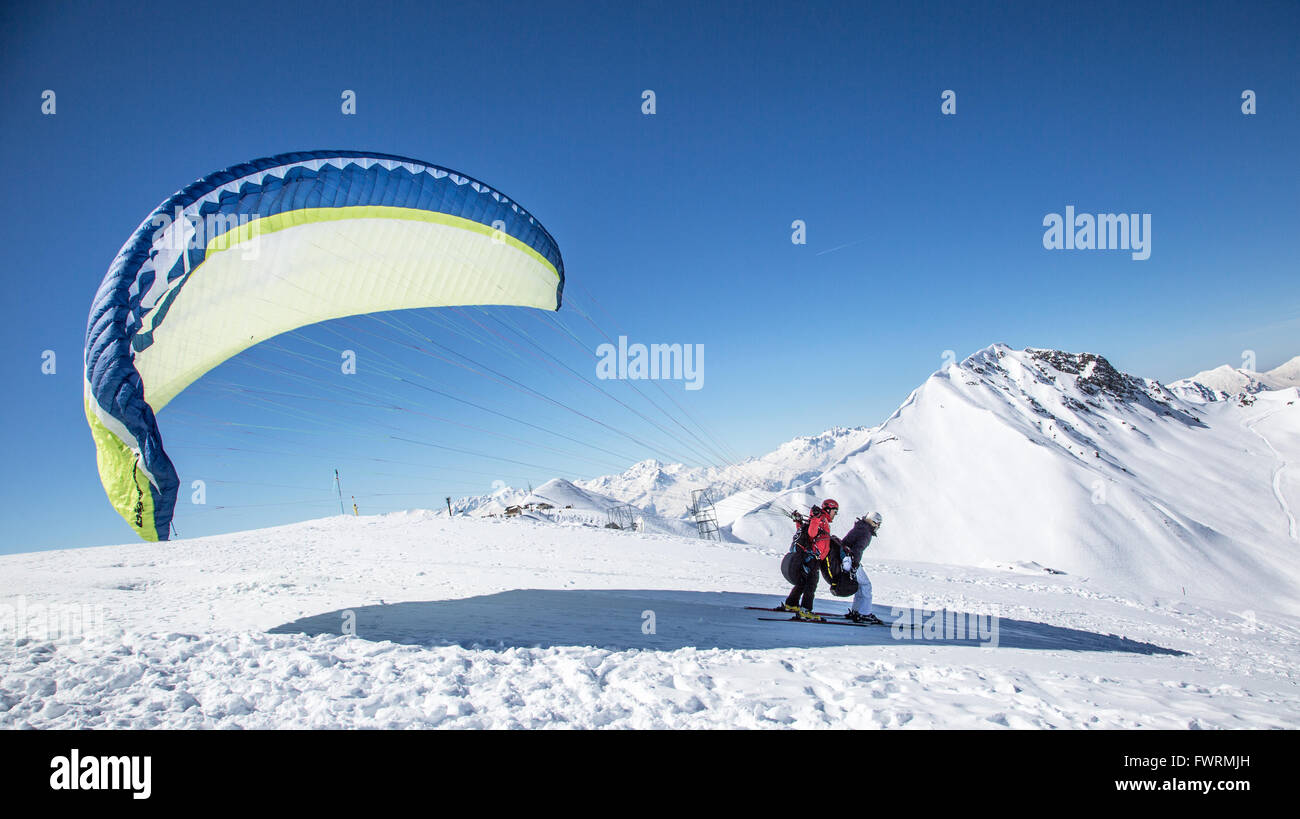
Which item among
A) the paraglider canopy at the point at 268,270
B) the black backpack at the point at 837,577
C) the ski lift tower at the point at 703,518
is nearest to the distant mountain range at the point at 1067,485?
the ski lift tower at the point at 703,518

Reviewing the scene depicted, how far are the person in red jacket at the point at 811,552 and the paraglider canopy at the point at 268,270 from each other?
23.1 feet

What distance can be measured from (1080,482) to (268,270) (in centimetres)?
8591

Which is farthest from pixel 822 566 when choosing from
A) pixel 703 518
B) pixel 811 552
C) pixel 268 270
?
pixel 703 518

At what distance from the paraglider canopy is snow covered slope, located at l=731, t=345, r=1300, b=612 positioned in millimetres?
42754

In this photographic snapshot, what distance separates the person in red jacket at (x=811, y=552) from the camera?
26.1ft

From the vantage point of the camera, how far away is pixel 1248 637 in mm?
11734

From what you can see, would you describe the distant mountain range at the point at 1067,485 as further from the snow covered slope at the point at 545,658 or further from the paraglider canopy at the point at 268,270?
the paraglider canopy at the point at 268,270

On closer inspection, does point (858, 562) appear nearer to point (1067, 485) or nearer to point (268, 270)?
point (268, 270)

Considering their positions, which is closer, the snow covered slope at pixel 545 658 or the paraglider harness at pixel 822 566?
the snow covered slope at pixel 545 658

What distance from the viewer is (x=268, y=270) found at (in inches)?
302

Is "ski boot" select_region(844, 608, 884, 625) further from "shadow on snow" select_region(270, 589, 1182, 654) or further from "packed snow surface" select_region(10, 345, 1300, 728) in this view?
"shadow on snow" select_region(270, 589, 1182, 654)

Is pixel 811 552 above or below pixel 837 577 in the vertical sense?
above

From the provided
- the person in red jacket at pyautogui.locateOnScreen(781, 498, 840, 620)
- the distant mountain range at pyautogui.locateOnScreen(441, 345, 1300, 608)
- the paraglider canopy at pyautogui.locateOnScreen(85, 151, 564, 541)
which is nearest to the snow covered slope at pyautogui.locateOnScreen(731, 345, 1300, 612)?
the distant mountain range at pyautogui.locateOnScreen(441, 345, 1300, 608)
